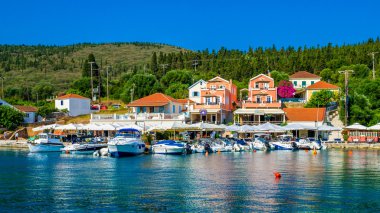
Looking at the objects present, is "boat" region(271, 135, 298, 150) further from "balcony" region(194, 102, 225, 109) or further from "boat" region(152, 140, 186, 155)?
"boat" region(152, 140, 186, 155)

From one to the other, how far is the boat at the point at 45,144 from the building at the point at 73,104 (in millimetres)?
25862

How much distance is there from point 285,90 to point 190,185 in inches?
2802

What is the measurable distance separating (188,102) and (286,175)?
4754 centimetres

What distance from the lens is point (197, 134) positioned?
8356 centimetres

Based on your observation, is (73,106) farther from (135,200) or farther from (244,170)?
(135,200)

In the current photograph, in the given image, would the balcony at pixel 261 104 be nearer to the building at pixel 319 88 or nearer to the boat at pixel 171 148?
the building at pixel 319 88

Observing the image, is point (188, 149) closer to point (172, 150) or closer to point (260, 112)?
point (172, 150)

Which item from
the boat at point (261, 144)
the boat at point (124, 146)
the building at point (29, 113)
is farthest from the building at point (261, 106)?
the building at point (29, 113)

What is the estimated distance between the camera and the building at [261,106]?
8931 cm

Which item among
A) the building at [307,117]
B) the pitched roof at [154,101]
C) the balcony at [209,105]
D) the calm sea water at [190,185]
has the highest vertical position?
the pitched roof at [154,101]

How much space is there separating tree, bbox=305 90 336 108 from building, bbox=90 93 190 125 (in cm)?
2199

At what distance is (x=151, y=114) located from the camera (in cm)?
8475

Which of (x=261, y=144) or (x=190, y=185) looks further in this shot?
(x=261, y=144)

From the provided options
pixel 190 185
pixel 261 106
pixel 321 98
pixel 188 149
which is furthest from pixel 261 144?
pixel 190 185
